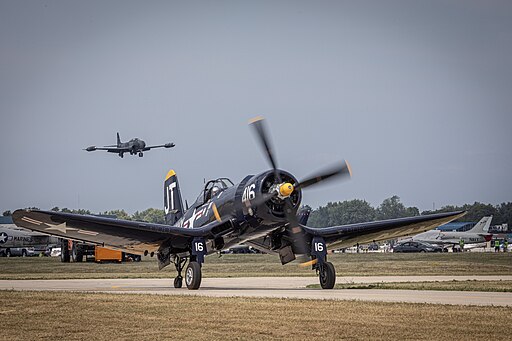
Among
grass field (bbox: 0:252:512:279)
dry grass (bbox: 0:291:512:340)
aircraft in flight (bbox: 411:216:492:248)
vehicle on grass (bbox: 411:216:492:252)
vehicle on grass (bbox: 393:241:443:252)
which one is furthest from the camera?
aircraft in flight (bbox: 411:216:492:248)

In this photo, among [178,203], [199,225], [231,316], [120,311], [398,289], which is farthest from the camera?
[178,203]

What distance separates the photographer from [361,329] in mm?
12070

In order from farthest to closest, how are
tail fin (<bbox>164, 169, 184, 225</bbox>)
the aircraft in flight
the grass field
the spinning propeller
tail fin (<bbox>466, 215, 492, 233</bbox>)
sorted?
tail fin (<bbox>466, 215, 492, 233</bbox>)
the aircraft in flight
the grass field
tail fin (<bbox>164, 169, 184, 225</bbox>)
the spinning propeller

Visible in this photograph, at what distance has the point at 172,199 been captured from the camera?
3061cm

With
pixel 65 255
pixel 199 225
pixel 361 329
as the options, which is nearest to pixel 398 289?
pixel 199 225

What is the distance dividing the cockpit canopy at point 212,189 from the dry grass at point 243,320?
849 cm

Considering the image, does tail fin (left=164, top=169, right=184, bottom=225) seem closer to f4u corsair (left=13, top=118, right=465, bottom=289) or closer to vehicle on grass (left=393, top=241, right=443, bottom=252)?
f4u corsair (left=13, top=118, right=465, bottom=289)

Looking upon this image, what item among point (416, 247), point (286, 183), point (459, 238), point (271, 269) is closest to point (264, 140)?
point (286, 183)

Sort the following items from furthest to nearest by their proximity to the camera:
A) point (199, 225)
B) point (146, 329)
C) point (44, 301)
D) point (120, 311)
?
point (199, 225)
point (44, 301)
point (120, 311)
point (146, 329)

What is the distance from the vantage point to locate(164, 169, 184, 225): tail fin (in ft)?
99.0

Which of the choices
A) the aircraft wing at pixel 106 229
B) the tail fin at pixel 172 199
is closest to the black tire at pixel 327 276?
the aircraft wing at pixel 106 229

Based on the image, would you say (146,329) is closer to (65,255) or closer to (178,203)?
(178,203)

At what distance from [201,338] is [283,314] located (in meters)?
2.88

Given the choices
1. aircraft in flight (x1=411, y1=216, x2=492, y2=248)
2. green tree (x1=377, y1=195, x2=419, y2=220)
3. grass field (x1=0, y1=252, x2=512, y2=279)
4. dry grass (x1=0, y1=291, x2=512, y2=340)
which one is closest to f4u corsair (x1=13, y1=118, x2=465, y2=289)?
dry grass (x1=0, y1=291, x2=512, y2=340)
